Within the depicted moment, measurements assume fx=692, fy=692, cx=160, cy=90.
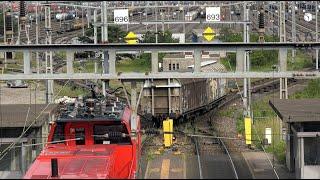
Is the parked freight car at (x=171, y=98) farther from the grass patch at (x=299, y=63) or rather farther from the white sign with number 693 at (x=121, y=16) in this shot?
the grass patch at (x=299, y=63)

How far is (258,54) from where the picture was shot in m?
30.3

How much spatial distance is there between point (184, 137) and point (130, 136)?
9229 mm

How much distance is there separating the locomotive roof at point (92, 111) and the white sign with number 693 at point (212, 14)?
26.0 feet

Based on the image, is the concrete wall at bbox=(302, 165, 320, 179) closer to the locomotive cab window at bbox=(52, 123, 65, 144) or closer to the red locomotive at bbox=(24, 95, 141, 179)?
the red locomotive at bbox=(24, 95, 141, 179)

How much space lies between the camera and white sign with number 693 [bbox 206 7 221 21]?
66.4 feet

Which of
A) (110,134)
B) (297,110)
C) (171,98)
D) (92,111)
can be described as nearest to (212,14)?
(171,98)

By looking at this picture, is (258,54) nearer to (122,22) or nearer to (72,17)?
(122,22)

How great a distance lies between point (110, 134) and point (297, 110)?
6257mm

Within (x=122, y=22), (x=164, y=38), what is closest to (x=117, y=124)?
(x=122, y=22)

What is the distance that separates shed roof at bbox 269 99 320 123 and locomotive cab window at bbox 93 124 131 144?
4.45m

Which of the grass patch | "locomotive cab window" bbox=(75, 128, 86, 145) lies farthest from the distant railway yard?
the grass patch

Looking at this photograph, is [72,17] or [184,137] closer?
[184,137]

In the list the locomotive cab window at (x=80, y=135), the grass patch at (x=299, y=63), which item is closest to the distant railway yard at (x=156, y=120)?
the locomotive cab window at (x=80, y=135)

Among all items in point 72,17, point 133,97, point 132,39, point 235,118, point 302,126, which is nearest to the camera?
point 133,97
